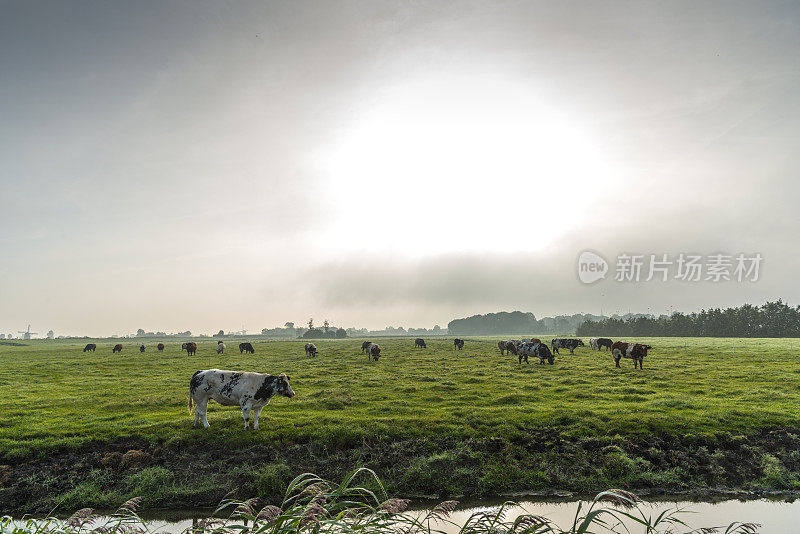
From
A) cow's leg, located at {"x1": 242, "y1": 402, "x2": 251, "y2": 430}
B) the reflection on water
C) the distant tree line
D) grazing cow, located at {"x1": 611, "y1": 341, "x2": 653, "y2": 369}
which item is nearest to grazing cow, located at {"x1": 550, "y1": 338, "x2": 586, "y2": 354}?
grazing cow, located at {"x1": 611, "y1": 341, "x2": 653, "y2": 369}

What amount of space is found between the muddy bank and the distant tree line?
4328 inches

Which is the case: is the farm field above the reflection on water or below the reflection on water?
above

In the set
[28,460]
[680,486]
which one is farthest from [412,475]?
[28,460]

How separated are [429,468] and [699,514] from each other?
7.00 metres

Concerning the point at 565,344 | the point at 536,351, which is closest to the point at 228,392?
the point at 536,351

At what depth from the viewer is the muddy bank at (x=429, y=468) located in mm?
11547

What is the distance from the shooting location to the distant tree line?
3814 inches

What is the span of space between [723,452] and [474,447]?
8.20 metres

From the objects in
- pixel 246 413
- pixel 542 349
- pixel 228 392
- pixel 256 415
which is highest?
pixel 228 392

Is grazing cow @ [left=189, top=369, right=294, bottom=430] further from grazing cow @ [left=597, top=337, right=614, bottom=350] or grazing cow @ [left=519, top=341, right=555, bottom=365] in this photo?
grazing cow @ [left=597, top=337, right=614, bottom=350]

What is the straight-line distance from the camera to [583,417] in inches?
632

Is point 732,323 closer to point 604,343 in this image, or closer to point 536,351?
point 604,343

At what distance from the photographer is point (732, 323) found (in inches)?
4043

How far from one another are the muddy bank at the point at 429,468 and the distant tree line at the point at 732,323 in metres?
110
